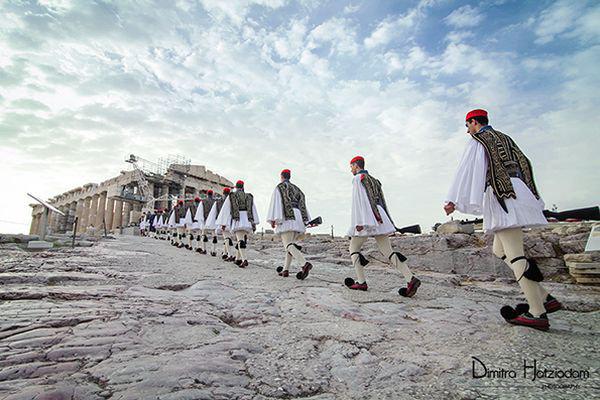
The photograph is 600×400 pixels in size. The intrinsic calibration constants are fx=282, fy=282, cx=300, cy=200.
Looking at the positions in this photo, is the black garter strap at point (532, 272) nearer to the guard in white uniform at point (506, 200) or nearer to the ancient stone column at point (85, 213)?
the guard in white uniform at point (506, 200)

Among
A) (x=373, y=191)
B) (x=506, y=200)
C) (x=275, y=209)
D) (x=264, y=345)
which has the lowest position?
(x=264, y=345)

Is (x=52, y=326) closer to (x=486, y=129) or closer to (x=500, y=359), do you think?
(x=500, y=359)

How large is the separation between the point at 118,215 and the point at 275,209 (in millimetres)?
42357

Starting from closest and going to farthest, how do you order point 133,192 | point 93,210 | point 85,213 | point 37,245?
1. point 37,245
2. point 133,192
3. point 93,210
4. point 85,213

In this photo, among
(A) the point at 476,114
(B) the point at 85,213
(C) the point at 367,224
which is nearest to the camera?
(A) the point at 476,114

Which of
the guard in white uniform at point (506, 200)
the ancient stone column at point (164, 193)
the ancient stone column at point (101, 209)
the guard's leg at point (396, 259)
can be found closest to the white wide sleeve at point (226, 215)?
the guard's leg at point (396, 259)

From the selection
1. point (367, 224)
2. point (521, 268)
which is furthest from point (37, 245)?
point (521, 268)

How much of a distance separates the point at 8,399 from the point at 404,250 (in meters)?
7.58

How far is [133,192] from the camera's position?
1628 inches

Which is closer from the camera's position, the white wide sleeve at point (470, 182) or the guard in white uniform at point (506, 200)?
the guard in white uniform at point (506, 200)

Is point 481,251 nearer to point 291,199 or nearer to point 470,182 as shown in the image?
point 470,182

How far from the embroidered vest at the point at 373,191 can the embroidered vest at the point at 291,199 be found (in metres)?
1.92

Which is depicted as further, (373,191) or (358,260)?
(373,191)

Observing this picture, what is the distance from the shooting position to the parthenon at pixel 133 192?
39.2 metres
